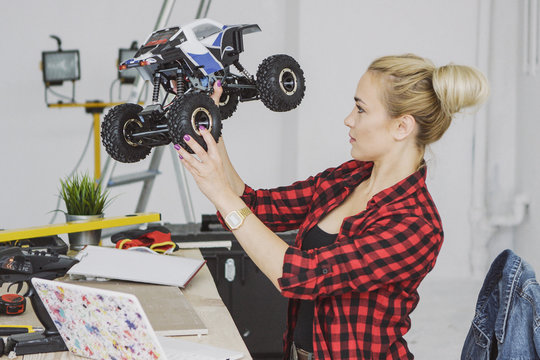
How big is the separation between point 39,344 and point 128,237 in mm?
873

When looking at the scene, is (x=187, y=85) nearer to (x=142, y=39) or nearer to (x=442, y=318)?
(x=442, y=318)

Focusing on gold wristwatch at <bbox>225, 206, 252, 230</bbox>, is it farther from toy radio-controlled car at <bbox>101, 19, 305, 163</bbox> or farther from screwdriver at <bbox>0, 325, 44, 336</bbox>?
screwdriver at <bbox>0, 325, 44, 336</bbox>

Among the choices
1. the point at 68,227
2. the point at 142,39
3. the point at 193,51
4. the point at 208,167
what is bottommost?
the point at 68,227

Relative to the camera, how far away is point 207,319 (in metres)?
1.52

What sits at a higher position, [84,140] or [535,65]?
[535,65]

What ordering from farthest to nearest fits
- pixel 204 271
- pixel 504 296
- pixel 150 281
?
1. pixel 204 271
2. pixel 150 281
3. pixel 504 296

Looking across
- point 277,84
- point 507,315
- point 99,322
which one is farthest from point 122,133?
point 507,315

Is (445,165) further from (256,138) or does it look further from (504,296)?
(504,296)

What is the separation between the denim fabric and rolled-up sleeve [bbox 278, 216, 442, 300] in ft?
0.55

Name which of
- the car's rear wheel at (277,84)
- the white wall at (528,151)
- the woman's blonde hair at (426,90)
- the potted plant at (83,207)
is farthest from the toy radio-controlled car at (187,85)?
the white wall at (528,151)

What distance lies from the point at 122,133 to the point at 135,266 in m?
0.46

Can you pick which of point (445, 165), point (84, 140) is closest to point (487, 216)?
point (445, 165)

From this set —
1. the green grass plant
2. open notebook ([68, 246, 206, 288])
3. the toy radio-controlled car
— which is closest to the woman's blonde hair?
the toy radio-controlled car

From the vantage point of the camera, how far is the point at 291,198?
1803mm
